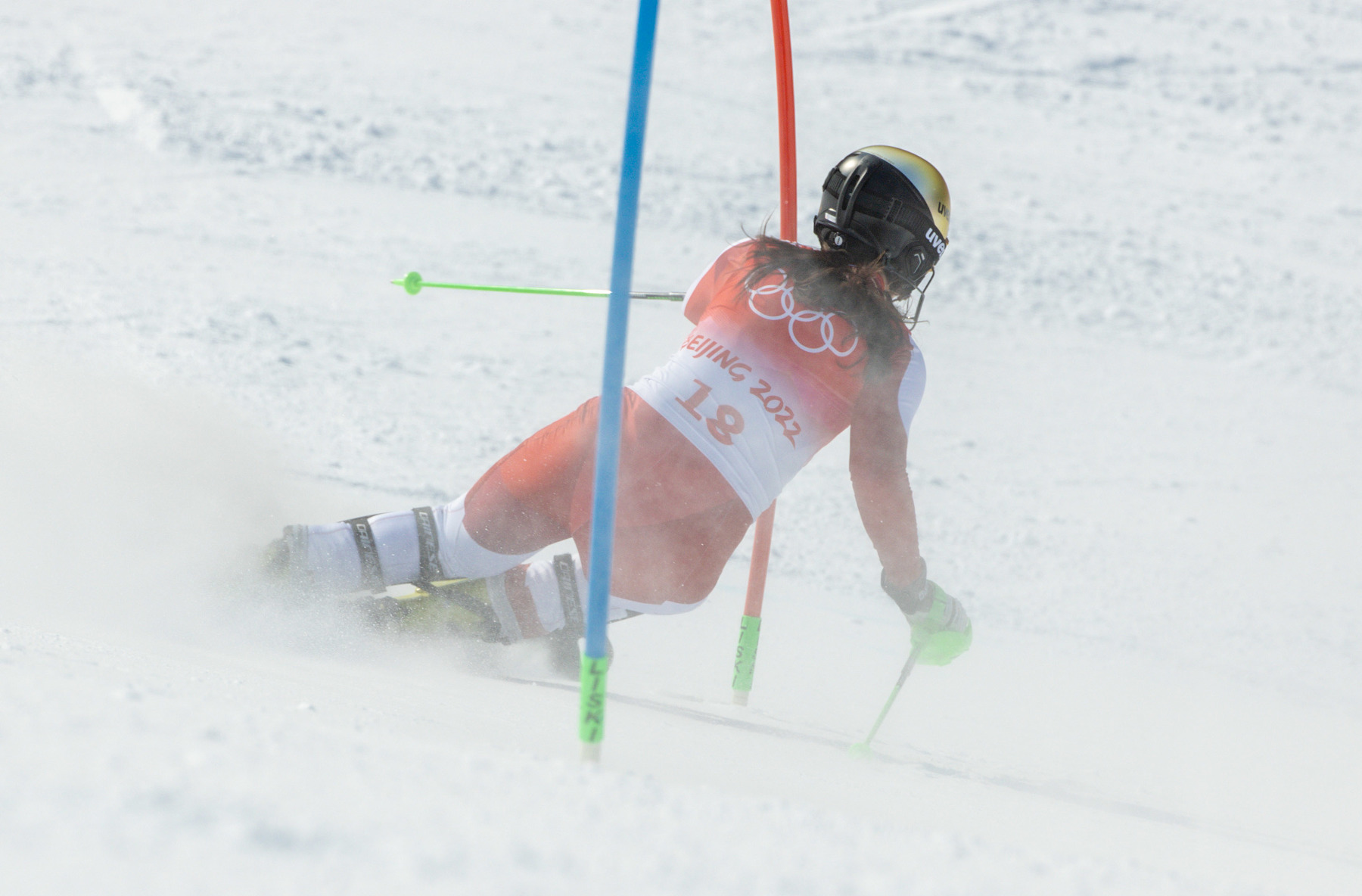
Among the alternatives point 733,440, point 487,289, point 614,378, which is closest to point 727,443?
point 733,440

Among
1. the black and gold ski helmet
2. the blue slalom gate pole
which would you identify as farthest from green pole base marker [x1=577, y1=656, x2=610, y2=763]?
the black and gold ski helmet

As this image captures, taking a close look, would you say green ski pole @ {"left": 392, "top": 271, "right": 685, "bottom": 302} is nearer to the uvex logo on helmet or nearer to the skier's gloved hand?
the uvex logo on helmet

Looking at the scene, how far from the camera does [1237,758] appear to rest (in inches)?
109

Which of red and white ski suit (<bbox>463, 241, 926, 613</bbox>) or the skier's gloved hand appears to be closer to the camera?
red and white ski suit (<bbox>463, 241, 926, 613</bbox>)

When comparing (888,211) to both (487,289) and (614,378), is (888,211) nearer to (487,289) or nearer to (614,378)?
(487,289)

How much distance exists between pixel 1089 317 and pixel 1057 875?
306 inches

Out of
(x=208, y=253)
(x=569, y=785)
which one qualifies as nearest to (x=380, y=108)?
(x=208, y=253)

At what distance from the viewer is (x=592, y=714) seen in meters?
1.26

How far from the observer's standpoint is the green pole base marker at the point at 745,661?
2.64m

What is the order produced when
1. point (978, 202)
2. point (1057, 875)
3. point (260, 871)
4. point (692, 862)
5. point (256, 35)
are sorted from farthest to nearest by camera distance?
point (256, 35), point (978, 202), point (1057, 875), point (692, 862), point (260, 871)

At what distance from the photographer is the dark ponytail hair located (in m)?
2.23

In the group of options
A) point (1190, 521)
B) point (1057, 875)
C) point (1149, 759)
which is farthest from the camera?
point (1190, 521)

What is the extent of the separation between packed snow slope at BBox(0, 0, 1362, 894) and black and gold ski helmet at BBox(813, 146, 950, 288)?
1.00 m

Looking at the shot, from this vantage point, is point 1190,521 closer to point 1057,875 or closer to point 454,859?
point 1057,875
